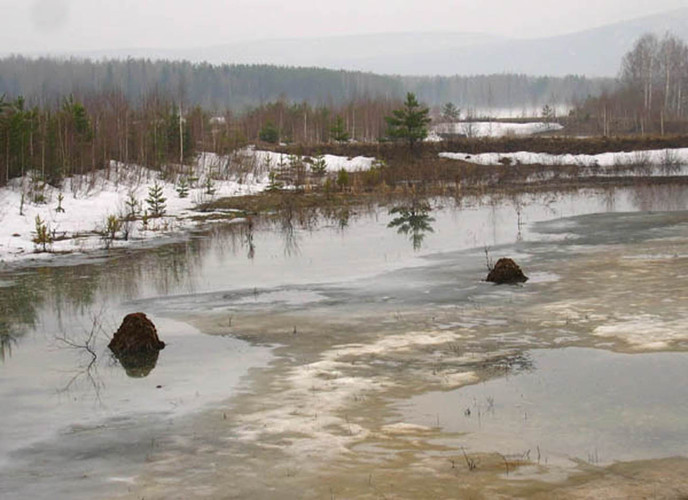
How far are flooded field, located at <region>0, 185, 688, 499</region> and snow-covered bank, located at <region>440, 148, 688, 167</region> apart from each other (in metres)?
39.6

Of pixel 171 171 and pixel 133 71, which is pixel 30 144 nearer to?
pixel 171 171

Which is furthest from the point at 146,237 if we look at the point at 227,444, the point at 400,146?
the point at 400,146

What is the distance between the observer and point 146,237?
27203 millimetres

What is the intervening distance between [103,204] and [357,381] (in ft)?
91.8

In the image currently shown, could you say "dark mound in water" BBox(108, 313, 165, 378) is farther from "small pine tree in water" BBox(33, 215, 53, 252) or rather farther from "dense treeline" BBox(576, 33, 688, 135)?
"dense treeline" BBox(576, 33, 688, 135)

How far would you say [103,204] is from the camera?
117ft

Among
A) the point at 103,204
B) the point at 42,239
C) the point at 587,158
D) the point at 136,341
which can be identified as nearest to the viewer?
the point at 136,341

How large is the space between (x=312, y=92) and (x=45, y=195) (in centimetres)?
13825

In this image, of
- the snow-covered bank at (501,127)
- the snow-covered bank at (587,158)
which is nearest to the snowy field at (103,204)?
the snow-covered bank at (587,158)

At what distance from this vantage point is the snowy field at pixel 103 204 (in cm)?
2550

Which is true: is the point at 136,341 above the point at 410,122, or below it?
below

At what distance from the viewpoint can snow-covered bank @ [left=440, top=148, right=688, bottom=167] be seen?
57.6 meters

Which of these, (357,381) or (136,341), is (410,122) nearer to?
(136,341)

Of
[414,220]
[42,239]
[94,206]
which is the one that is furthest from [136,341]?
[94,206]
